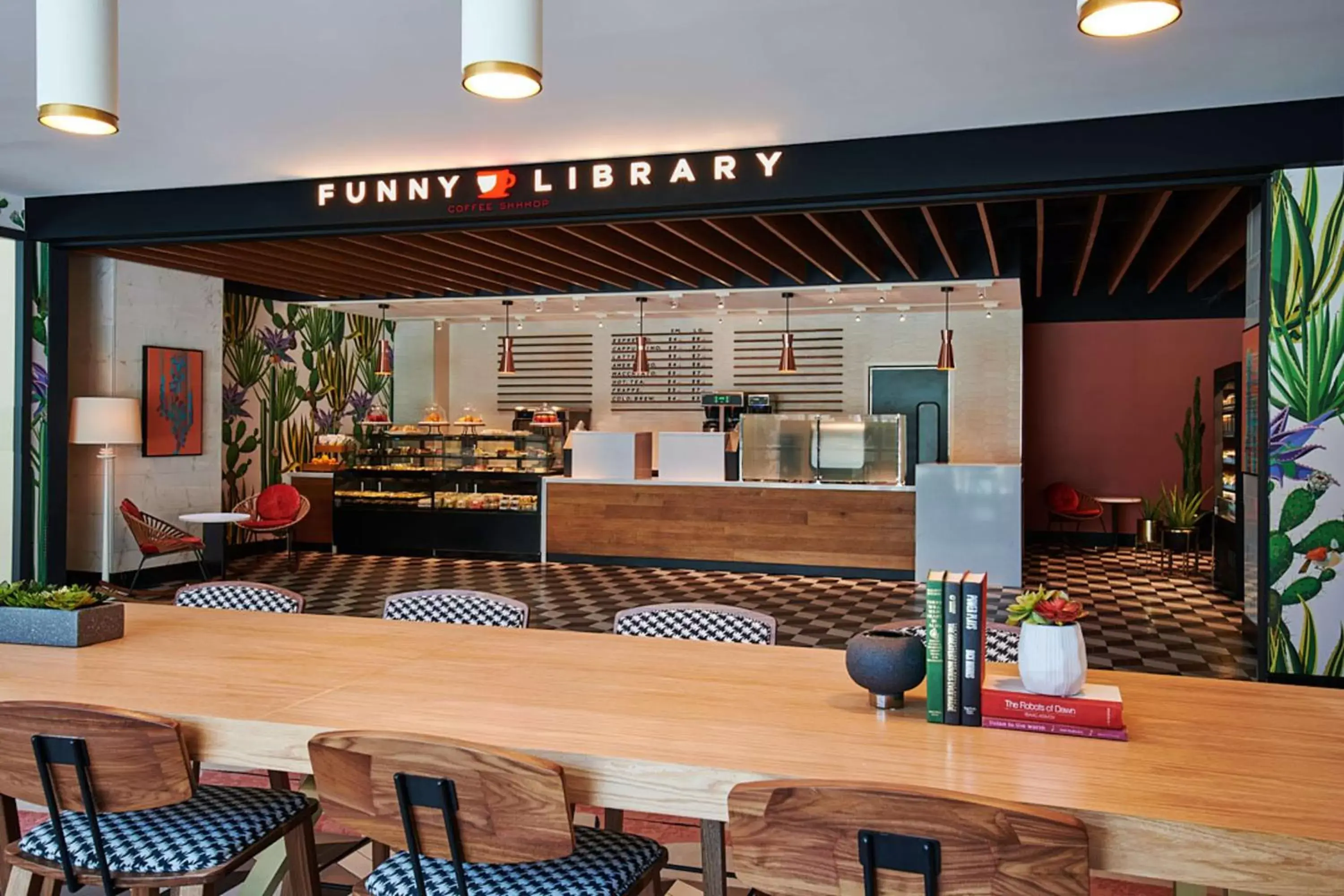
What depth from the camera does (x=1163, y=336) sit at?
13.0 meters

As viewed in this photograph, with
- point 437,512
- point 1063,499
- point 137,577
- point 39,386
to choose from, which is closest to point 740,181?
point 39,386

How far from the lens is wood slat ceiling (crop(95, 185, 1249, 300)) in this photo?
301 inches

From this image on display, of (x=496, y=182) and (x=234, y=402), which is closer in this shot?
(x=496, y=182)

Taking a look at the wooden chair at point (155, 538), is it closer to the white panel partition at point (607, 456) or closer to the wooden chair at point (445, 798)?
the white panel partition at point (607, 456)

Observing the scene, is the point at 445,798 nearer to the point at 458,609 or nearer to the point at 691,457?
the point at 458,609

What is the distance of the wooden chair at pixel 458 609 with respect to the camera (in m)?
3.37

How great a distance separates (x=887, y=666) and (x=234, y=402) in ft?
33.6

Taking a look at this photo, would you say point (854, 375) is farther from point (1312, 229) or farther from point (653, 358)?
point (1312, 229)

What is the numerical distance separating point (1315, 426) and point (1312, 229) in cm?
100

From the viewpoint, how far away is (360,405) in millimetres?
13500

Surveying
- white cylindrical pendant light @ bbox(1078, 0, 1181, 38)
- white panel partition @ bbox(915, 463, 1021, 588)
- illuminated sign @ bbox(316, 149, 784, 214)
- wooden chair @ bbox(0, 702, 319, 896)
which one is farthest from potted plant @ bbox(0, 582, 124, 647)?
white panel partition @ bbox(915, 463, 1021, 588)

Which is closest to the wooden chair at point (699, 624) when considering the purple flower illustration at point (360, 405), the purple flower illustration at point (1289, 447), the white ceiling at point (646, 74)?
the white ceiling at point (646, 74)

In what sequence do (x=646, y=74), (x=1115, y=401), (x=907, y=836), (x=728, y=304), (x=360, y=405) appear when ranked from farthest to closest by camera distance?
(x=360, y=405), (x=1115, y=401), (x=728, y=304), (x=646, y=74), (x=907, y=836)

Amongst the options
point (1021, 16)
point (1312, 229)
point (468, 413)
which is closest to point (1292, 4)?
point (1021, 16)
